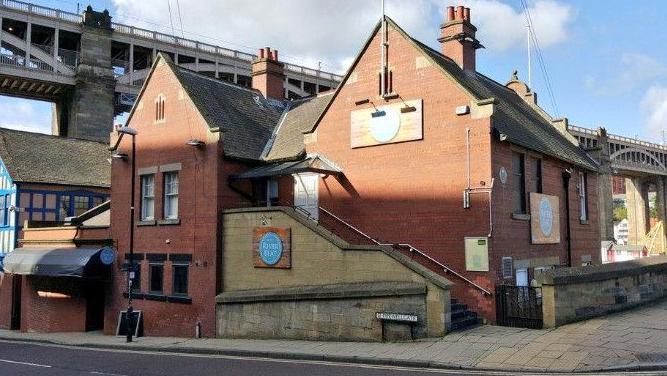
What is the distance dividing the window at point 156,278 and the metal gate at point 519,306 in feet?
43.9

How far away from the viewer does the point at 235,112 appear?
24312 mm

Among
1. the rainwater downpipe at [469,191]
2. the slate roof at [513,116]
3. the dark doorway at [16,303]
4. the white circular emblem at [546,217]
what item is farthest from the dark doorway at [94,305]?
the white circular emblem at [546,217]

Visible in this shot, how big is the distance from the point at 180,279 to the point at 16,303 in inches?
593

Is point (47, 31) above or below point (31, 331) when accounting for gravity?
above

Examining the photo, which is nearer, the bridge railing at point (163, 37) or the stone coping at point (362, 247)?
the stone coping at point (362, 247)

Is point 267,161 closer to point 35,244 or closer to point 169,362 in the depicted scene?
point 169,362

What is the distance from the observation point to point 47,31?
62.1m

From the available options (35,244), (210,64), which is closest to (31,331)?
(35,244)

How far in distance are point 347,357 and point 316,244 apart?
194 inches

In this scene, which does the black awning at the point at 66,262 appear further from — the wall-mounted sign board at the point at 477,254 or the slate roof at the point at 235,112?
the wall-mounted sign board at the point at 477,254

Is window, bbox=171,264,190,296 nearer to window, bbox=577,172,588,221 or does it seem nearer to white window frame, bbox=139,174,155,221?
white window frame, bbox=139,174,155,221

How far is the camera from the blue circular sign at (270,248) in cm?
1881

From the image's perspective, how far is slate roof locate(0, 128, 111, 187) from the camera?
32156 millimetres

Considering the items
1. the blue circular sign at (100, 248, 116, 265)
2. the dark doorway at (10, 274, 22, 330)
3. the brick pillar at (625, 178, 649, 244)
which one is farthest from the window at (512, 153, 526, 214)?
the brick pillar at (625, 178, 649, 244)
